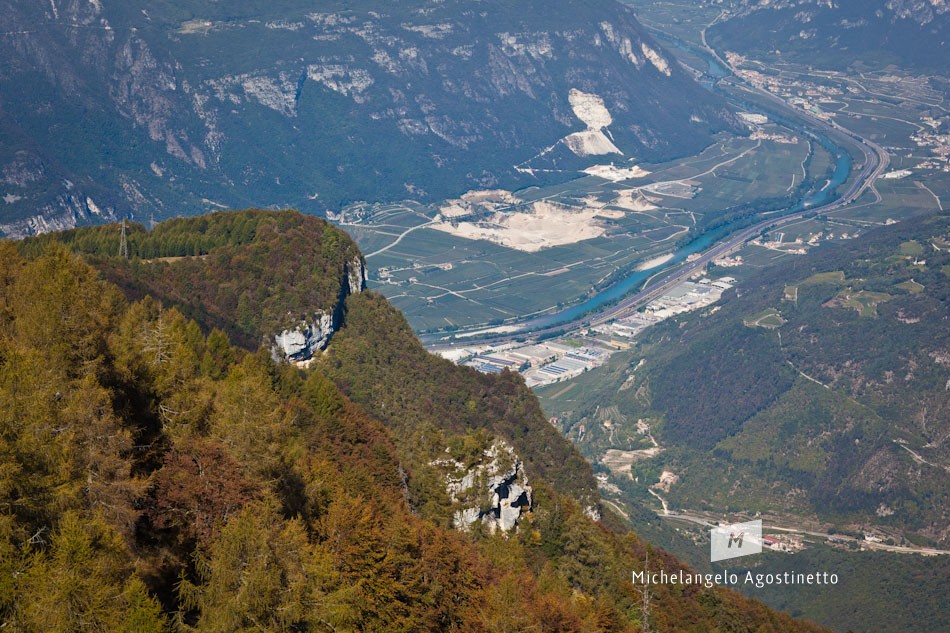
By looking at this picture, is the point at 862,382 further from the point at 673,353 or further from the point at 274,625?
the point at 274,625

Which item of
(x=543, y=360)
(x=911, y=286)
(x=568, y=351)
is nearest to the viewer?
(x=543, y=360)

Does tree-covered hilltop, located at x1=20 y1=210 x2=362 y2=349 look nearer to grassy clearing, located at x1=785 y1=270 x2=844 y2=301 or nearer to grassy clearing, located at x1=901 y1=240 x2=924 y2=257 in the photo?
grassy clearing, located at x1=785 y1=270 x2=844 y2=301

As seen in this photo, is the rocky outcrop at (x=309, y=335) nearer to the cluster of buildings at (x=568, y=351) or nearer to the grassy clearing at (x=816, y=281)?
the cluster of buildings at (x=568, y=351)

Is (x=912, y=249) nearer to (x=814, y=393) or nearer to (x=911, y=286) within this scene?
(x=911, y=286)

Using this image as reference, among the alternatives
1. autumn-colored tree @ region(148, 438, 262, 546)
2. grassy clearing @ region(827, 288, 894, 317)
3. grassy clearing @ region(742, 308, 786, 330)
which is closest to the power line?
autumn-colored tree @ region(148, 438, 262, 546)

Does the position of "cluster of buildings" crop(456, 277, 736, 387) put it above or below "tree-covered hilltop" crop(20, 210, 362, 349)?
below

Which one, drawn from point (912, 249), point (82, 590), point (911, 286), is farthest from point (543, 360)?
point (82, 590)
